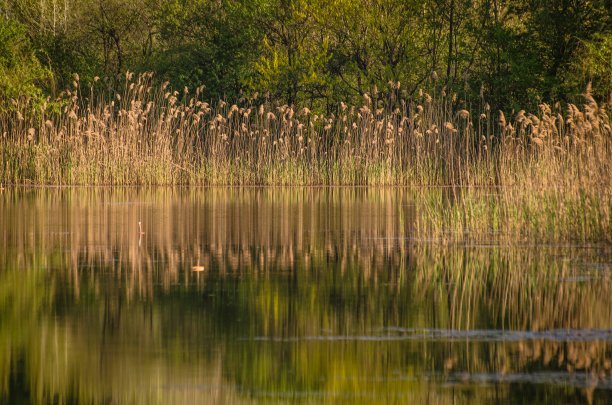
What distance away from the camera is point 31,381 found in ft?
20.4

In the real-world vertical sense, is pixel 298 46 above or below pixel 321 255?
above

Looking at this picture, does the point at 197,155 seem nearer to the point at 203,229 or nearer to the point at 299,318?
the point at 203,229

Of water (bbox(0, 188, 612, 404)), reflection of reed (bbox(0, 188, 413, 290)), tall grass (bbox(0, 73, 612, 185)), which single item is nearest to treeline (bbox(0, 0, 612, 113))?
tall grass (bbox(0, 73, 612, 185))

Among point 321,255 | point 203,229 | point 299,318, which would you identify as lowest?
point 299,318

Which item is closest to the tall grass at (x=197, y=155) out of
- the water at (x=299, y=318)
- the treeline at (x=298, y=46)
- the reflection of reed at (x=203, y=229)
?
the reflection of reed at (x=203, y=229)

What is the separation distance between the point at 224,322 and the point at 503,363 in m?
2.41

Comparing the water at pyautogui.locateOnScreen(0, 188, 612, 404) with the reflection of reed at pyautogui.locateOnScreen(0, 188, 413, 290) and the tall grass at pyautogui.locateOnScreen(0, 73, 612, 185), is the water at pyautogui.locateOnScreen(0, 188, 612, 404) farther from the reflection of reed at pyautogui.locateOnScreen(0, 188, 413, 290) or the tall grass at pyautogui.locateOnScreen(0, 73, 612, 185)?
the tall grass at pyautogui.locateOnScreen(0, 73, 612, 185)

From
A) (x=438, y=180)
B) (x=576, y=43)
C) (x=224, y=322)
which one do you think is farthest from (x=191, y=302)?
(x=576, y=43)

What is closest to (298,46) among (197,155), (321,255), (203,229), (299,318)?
(197,155)

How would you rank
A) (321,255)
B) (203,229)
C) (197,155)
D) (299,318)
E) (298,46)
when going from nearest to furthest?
(299,318) < (321,255) < (203,229) < (197,155) < (298,46)

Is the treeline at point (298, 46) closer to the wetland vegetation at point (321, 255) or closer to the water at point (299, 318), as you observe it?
the wetland vegetation at point (321, 255)

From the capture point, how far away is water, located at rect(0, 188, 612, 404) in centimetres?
609

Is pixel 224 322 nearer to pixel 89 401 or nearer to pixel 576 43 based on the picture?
pixel 89 401

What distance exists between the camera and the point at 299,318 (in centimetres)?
830
